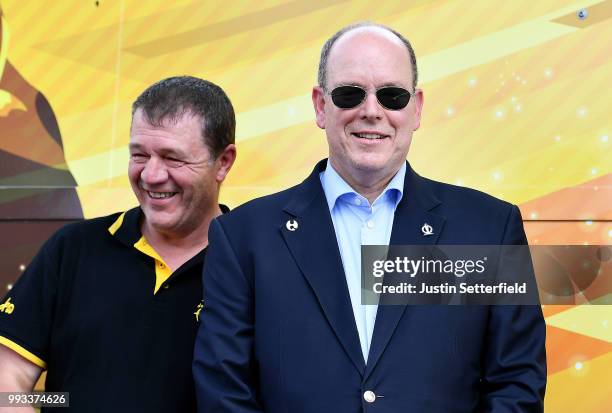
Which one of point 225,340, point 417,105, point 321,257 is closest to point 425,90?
point 417,105

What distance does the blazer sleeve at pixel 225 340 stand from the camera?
84.2 inches

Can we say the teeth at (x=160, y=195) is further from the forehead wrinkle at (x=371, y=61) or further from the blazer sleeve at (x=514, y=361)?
the blazer sleeve at (x=514, y=361)

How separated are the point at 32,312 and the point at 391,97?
1.21 metres

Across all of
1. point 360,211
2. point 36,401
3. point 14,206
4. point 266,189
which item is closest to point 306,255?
point 360,211

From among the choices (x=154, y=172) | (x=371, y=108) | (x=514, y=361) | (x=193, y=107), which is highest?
(x=193, y=107)

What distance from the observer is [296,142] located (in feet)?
9.86

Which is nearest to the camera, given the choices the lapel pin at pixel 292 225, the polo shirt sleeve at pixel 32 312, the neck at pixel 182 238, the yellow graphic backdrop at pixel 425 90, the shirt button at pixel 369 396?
the shirt button at pixel 369 396

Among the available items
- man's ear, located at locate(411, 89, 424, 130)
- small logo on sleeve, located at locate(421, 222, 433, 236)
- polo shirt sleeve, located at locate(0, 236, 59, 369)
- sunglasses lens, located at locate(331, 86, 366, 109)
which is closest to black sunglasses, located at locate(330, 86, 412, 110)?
sunglasses lens, located at locate(331, 86, 366, 109)

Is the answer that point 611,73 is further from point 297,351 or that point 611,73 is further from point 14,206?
point 14,206

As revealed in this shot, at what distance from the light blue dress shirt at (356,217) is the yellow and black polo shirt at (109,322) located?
1.54 ft

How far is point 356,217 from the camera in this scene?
2355mm

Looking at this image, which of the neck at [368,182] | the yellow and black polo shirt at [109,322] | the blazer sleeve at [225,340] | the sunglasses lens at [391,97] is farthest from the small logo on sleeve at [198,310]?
the sunglasses lens at [391,97]

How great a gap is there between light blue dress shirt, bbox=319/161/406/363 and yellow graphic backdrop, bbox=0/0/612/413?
611 mm

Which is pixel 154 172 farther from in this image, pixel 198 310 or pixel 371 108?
pixel 371 108
